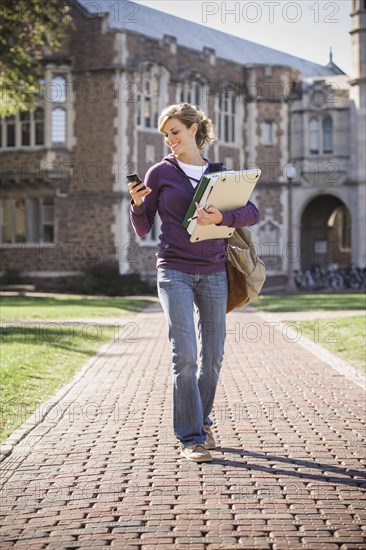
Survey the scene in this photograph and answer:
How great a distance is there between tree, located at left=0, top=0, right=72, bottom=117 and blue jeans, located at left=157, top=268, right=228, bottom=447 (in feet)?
58.4

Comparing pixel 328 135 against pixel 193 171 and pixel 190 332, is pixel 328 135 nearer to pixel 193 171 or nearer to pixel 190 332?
pixel 193 171

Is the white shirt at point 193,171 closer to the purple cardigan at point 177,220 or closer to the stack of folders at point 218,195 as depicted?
the purple cardigan at point 177,220

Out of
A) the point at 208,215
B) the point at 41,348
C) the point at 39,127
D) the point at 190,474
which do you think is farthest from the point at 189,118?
the point at 39,127

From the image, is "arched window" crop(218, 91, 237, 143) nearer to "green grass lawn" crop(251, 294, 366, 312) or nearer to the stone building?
the stone building

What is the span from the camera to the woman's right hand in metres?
5.93

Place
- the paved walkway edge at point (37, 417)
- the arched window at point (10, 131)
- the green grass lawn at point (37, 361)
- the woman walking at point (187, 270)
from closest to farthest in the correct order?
the woman walking at point (187, 270)
the paved walkway edge at point (37, 417)
the green grass lawn at point (37, 361)
the arched window at point (10, 131)

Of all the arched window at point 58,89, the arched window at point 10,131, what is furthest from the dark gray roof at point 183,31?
the arched window at point 10,131

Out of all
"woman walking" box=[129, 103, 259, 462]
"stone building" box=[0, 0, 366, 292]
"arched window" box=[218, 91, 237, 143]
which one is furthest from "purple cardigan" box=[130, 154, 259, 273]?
"arched window" box=[218, 91, 237, 143]

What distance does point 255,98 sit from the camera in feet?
126

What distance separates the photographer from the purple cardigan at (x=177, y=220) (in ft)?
20.1

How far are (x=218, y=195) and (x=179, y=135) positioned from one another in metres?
0.57

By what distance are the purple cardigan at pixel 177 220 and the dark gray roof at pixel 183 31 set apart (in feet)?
89.8

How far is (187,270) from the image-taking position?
20.1 ft

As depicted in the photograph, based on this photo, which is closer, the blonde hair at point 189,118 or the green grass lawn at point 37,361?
the blonde hair at point 189,118
